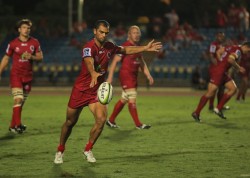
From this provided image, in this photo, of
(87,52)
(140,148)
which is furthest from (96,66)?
(140,148)

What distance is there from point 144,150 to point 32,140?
2529mm

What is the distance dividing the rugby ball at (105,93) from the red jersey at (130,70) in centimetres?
547

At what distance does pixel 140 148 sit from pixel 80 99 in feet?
6.98

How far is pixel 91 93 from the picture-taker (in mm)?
10391

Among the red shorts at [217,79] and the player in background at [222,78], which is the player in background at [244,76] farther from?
the red shorts at [217,79]

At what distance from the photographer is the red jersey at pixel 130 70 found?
51.1 feet

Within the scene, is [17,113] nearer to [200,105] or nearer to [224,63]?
[200,105]

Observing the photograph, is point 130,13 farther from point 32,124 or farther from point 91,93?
point 91,93

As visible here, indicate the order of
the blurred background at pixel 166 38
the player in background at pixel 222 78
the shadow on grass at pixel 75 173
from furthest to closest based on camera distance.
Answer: the blurred background at pixel 166 38 < the player in background at pixel 222 78 < the shadow on grass at pixel 75 173

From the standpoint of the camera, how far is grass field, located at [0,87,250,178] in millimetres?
9531

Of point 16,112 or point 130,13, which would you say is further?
point 130,13

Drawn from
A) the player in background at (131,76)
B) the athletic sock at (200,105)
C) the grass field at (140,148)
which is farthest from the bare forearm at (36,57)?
the athletic sock at (200,105)

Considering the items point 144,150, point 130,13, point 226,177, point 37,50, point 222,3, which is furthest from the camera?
point 130,13

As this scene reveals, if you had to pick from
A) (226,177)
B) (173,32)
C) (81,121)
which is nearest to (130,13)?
(173,32)
